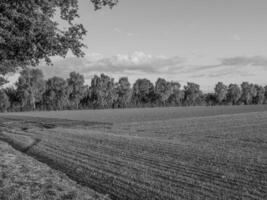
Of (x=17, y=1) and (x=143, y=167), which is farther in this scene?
(x=143, y=167)

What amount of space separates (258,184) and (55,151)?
12796 mm

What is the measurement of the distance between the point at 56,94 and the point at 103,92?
82.1 ft

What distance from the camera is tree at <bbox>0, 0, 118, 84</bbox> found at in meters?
13.0

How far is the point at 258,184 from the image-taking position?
11.0 meters

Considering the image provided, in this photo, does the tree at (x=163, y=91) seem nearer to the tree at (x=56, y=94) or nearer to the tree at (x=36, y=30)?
the tree at (x=56, y=94)

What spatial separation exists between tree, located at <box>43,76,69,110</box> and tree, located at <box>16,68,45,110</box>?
5.60 meters

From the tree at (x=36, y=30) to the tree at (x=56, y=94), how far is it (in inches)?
4999

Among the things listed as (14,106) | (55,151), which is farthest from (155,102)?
(55,151)

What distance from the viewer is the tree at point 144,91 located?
184 metres

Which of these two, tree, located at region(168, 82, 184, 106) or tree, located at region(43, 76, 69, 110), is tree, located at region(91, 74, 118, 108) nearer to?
tree, located at region(43, 76, 69, 110)

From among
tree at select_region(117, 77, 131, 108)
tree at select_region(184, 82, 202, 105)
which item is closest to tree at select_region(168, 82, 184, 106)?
tree at select_region(184, 82, 202, 105)

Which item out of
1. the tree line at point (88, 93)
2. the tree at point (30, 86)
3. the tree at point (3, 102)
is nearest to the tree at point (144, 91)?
the tree line at point (88, 93)

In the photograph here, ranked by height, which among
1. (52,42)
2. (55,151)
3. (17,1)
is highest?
(17,1)

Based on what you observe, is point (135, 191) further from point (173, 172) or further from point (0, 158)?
point (0, 158)
